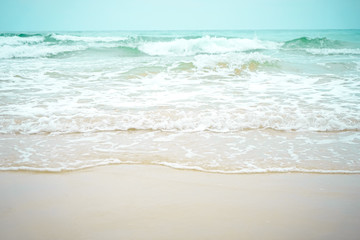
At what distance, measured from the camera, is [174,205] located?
8.51 feet

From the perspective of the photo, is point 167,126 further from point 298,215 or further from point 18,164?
point 298,215

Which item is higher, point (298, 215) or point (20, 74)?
point (20, 74)

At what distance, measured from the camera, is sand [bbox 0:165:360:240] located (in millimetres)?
2209

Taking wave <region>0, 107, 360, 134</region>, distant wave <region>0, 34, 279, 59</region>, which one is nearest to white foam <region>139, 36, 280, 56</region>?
distant wave <region>0, 34, 279, 59</region>

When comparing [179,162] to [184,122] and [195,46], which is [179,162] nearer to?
[184,122]

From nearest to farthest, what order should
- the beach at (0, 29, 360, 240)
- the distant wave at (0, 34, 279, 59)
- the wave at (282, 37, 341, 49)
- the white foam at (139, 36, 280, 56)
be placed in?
the beach at (0, 29, 360, 240)
the distant wave at (0, 34, 279, 59)
the white foam at (139, 36, 280, 56)
the wave at (282, 37, 341, 49)

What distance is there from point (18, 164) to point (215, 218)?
267cm

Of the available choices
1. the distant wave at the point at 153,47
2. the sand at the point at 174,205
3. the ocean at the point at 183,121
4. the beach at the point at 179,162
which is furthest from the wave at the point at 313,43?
the sand at the point at 174,205

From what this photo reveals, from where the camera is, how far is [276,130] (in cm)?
480

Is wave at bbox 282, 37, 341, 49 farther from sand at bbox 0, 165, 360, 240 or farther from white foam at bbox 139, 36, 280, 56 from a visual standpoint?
sand at bbox 0, 165, 360, 240

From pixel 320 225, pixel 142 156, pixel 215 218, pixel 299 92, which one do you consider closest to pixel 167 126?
pixel 142 156

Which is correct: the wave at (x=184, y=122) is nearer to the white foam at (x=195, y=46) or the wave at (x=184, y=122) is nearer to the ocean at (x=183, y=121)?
the ocean at (x=183, y=121)

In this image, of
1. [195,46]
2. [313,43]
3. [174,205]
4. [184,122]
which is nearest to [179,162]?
[174,205]

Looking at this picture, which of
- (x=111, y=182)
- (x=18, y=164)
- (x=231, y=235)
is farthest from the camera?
(x=18, y=164)
